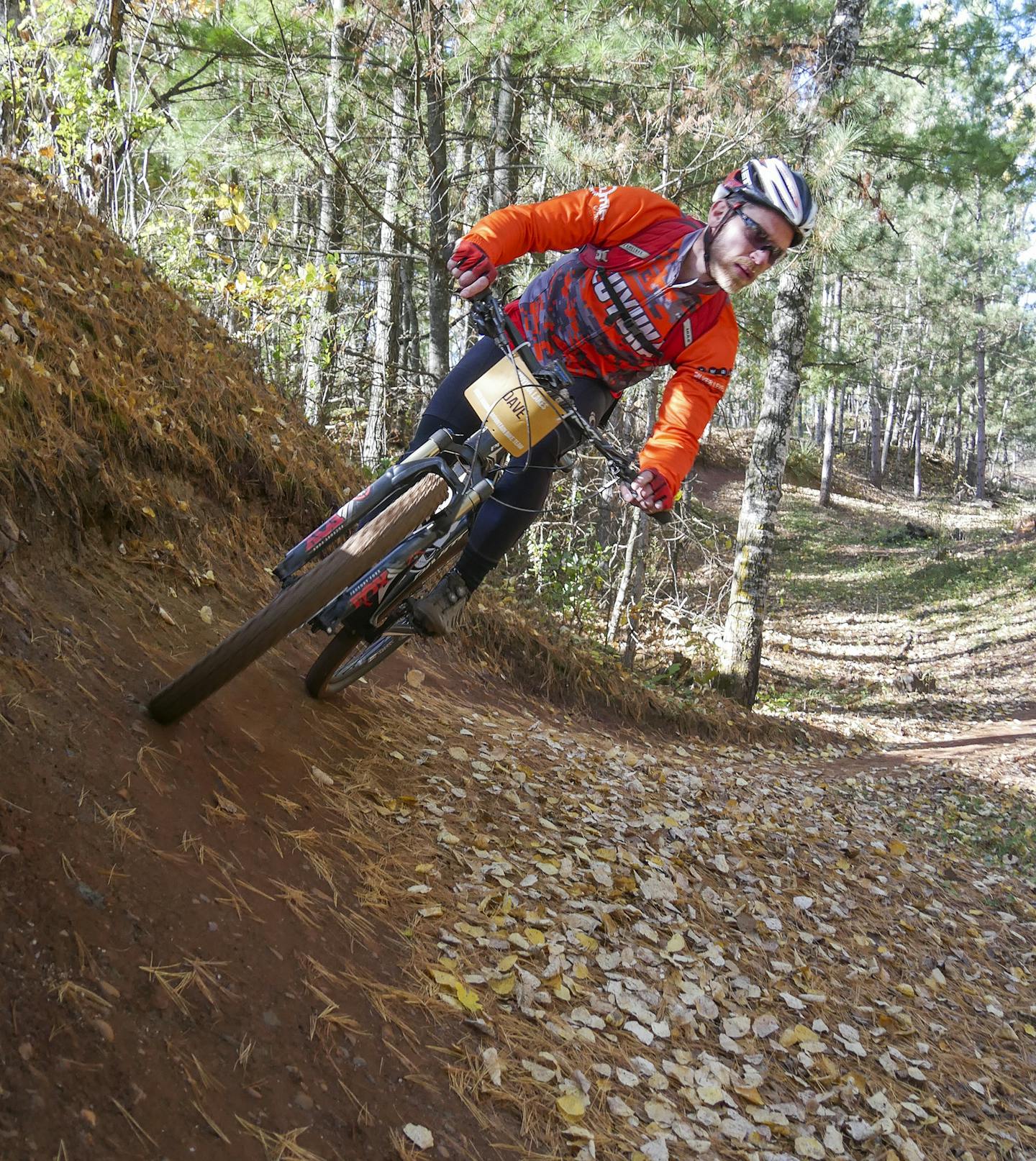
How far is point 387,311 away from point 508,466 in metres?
7.91

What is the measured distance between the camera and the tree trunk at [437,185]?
23.8 ft

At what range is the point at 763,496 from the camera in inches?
364

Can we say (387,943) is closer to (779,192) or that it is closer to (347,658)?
(347,658)

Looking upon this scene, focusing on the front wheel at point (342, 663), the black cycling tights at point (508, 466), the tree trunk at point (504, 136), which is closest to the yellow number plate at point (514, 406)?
the black cycling tights at point (508, 466)

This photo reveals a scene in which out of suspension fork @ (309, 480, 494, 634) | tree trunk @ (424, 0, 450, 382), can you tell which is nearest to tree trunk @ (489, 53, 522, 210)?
tree trunk @ (424, 0, 450, 382)

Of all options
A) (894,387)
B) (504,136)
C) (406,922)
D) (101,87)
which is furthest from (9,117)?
(894,387)

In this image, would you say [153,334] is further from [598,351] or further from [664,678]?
[664,678]

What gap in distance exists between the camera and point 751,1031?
Answer: 3307mm

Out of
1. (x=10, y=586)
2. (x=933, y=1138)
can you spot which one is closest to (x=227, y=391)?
(x=10, y=586)

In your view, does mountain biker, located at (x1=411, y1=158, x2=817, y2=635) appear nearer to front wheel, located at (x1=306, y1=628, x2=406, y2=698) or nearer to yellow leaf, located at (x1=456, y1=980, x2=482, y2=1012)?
front wheel, located at (x1=306, y1=628, x2=406, y2=698)

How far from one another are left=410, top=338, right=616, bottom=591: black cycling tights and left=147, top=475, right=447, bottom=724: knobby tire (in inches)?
24.8

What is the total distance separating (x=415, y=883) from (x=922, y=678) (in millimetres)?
11935

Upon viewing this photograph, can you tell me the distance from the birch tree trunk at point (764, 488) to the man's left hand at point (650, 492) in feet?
19.6

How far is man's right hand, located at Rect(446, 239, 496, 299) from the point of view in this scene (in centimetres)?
322
